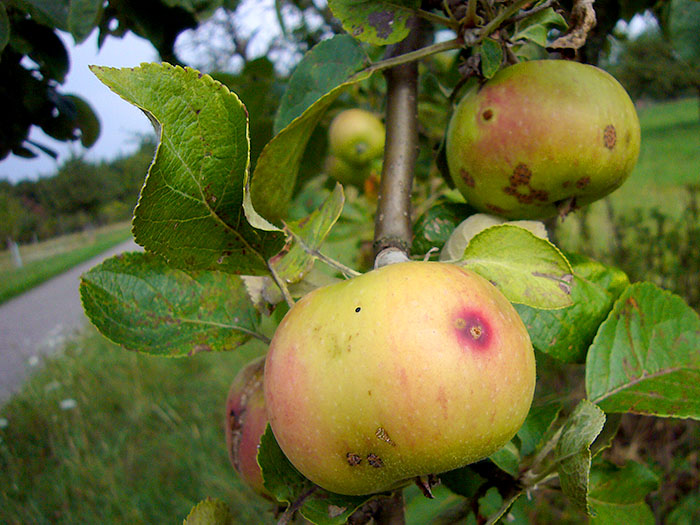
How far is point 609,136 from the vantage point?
0.58 m

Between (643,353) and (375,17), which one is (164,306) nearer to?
(375,17)

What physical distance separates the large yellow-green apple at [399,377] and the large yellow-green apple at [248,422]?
0.75 feet

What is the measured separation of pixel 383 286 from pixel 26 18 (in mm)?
1018

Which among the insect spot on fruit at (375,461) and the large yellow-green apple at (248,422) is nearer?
the insect spot on fruit at (375,461)

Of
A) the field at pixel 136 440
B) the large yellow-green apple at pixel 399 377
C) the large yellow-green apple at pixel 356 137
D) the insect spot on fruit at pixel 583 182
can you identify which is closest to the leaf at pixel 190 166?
the large yellow-green apple at pixel 399 377

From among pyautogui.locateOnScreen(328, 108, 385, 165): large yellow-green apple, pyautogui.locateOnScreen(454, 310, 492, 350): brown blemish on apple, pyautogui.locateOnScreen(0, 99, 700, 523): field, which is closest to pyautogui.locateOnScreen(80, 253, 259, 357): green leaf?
pyautogui.locateOnScreen(454, 310, 492, 350): brown blemish on apple

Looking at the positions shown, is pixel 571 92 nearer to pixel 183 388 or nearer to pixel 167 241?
pixel 167 241

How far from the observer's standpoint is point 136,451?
259 centimetres

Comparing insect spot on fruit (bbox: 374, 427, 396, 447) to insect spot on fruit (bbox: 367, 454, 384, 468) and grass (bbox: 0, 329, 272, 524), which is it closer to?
insect spot on fruit (bbox: 367, 454, 384, 468)

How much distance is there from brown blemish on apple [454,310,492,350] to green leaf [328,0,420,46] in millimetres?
361

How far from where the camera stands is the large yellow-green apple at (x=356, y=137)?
1.53m

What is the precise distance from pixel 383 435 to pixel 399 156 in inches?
13.7

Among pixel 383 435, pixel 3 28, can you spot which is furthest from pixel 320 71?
pixel 3 28

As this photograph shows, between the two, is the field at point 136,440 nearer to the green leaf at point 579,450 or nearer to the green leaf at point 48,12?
the green leaf at point 579,450
